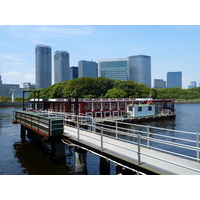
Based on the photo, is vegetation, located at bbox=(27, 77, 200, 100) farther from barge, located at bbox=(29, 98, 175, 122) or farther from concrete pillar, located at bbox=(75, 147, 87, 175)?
concrete pillar, located at bbox=(75, 147, 87, 175)

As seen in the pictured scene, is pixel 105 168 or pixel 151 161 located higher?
pixel 151 161

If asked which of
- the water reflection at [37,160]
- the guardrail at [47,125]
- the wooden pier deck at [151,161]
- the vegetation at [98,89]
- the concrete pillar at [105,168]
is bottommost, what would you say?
the water reflection at [37,160]

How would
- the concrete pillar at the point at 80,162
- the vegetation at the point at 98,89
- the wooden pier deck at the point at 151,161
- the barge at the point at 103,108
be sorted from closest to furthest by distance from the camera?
the wooden pier deck at the point at 151,161 < the concrete pillar at the point at 80,162 < the barge at the point at 103,108 < the vegetation at the point at 98,89

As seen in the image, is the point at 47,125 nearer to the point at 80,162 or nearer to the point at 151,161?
the point at 80,162

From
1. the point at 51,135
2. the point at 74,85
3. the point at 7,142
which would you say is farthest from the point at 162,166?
the point at 74,85

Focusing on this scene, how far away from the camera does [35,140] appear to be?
995 inches

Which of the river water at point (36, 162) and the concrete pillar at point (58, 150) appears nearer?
the river water at point (36, 162)

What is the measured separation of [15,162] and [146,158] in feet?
41.4

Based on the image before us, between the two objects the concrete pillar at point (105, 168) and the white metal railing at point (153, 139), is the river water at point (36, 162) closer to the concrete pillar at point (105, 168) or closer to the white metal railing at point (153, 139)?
the concrete pillar at point (105, 168)

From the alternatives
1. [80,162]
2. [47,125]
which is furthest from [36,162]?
[80,162]

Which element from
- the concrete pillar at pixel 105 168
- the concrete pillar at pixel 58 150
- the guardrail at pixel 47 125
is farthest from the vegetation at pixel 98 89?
the concrete pillar at pixel 105 168

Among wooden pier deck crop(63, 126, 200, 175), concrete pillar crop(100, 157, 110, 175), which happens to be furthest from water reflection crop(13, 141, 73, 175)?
wooden pier deck crop(63, 126, 200, 175)

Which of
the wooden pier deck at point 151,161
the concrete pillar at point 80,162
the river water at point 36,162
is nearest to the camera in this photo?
the wooden pier deck at point 151,161

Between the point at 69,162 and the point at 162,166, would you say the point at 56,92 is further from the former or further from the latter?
the point at 162,166
